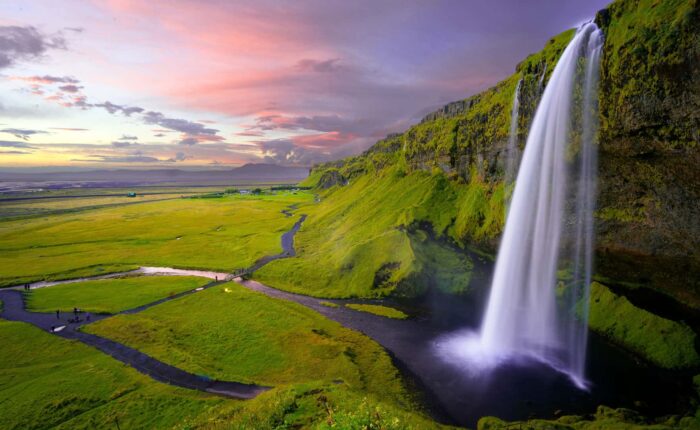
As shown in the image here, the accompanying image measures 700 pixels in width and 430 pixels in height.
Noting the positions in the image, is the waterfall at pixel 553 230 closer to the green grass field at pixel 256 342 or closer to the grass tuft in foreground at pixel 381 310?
the grass tuft in foreground at pixel 381 310

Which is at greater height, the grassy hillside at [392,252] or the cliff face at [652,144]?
the cliff face at [652,144]

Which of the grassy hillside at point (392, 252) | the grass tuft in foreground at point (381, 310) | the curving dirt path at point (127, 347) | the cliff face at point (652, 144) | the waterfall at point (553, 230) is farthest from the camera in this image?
the grassy hillside at point (392, 252)

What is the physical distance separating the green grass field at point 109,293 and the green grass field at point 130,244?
13.6m

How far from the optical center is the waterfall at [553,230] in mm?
50500

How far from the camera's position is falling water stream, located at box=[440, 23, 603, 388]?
50094mm

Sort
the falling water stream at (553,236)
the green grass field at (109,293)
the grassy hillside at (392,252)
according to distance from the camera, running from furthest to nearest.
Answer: the grassy hillside at (392,252) < the green grass field at (109,293) < the falling water stream at (553,236)

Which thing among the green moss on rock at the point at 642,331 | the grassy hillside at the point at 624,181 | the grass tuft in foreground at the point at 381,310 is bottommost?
the grass tuft in foreground at the point at 381,310

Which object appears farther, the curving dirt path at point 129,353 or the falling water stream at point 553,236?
the falling water stream at point 553,236

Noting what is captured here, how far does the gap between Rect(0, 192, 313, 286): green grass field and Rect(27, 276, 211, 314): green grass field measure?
1356 cm

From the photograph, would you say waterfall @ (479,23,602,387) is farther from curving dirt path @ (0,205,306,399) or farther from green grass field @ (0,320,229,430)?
green grass field @ (0,320,229,430)

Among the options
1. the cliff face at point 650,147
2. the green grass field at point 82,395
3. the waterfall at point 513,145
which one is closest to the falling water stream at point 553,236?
the cliff face at point 650,147

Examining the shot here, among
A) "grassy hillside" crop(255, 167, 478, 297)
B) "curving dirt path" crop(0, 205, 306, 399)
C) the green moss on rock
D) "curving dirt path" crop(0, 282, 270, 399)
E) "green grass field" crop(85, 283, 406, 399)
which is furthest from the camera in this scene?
"grassy hillside" crop(255, 167, 478, 297)

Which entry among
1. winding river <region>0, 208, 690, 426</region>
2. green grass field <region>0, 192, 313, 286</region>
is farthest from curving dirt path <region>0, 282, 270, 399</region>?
green grass field <region>0, 192, 313, 286</region>

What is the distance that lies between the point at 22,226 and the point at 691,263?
25651cm
